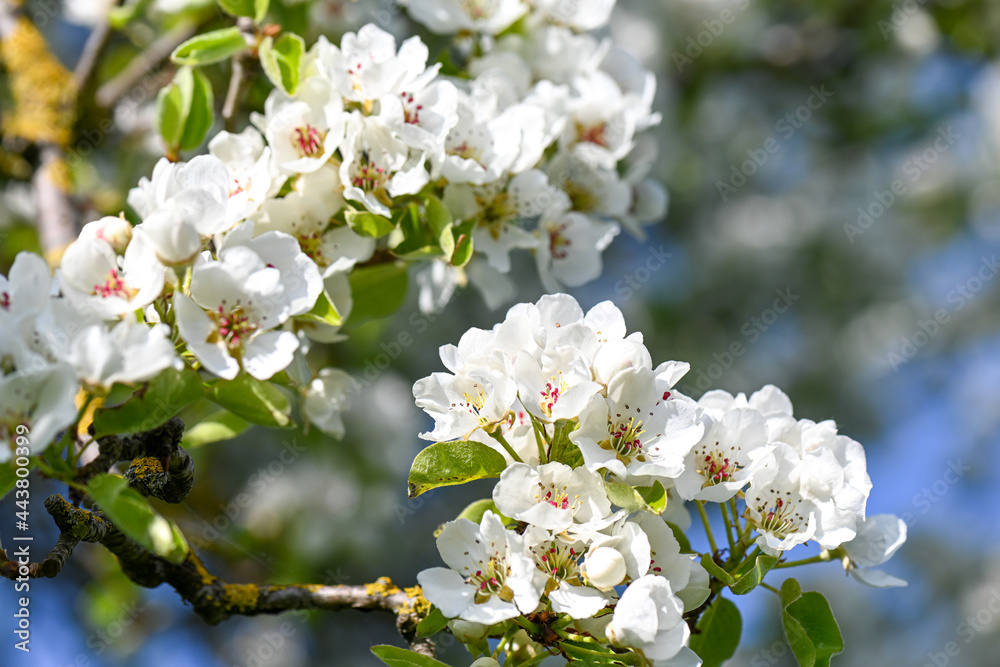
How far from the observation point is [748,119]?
446 centimetres

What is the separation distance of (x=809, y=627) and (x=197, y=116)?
1303 mm

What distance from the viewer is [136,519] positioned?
98cm

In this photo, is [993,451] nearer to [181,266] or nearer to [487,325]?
[487,325]

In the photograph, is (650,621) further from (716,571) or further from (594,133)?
(594,133)

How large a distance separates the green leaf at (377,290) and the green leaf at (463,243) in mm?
166

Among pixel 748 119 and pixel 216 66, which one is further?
pixel 748 119

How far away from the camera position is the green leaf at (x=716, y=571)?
1.10 m

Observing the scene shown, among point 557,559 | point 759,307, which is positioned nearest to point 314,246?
point 557,559

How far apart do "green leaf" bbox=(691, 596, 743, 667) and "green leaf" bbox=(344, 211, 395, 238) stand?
76cm

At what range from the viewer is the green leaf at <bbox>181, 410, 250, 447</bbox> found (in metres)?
1.44

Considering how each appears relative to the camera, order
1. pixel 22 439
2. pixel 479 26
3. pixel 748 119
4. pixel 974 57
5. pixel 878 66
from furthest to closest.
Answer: pixel 748 119 → pixel 878 66 → pixel 974 57 → pixel 479 26 → pixel 22 439

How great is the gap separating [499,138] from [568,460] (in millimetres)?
621

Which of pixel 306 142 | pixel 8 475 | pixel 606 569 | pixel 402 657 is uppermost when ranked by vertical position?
pixel 306 142

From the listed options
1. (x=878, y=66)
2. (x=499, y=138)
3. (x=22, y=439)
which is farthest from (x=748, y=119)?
(x=22, y=439)
